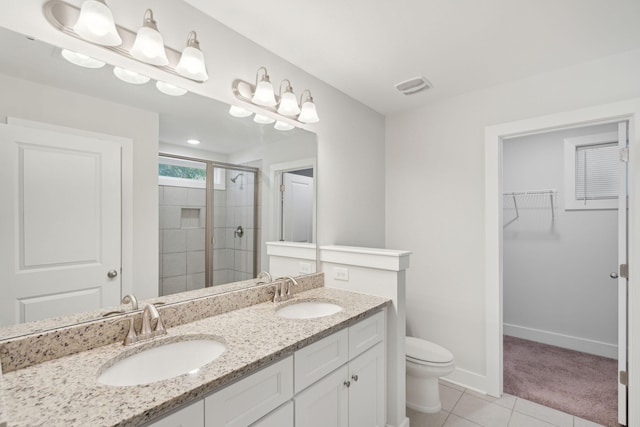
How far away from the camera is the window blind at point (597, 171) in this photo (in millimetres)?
2867

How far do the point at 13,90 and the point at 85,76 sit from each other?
0.76 feet

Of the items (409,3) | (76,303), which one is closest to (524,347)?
(409,3)

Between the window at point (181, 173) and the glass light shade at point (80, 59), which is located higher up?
the glass light shade at point (80, 59)

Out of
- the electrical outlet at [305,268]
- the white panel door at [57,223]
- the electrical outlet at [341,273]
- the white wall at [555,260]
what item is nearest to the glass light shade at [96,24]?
the white panel door at [57,223]

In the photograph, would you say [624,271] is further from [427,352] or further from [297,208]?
[297,208]

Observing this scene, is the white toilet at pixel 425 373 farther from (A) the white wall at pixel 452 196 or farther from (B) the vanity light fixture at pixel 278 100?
(B) the vanity light fixture at pixel 278 100

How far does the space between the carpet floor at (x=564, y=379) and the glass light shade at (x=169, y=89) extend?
3020mm

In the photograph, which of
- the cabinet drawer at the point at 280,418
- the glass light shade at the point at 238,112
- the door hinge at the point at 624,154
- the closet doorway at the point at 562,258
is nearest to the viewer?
the cabinet drawer at the point at 280,418

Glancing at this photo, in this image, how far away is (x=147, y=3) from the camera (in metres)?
1.32

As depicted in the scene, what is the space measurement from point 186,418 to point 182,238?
0.81 meters

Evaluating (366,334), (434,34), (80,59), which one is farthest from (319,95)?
(366,334)

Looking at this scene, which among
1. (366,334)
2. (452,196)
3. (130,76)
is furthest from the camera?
(452,196)

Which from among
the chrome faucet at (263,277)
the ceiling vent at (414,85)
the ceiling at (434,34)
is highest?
the ceiling at (434,34)

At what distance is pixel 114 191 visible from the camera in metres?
1.23
